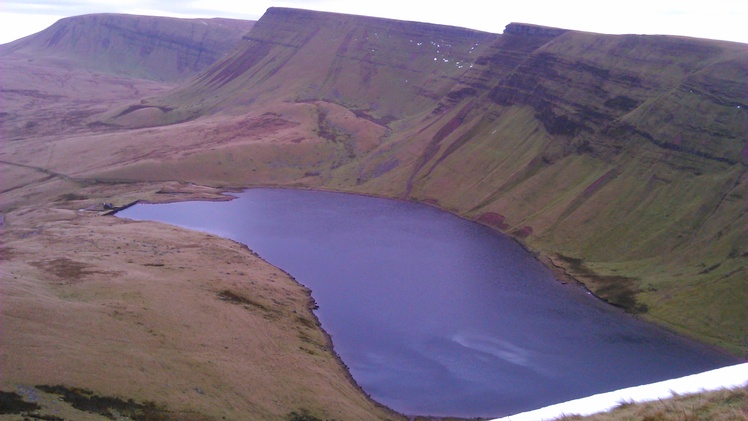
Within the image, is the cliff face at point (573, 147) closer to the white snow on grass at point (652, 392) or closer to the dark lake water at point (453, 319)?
the dark lake water at point (453, 319)

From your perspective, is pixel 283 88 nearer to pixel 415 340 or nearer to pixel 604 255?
pixel 604 255

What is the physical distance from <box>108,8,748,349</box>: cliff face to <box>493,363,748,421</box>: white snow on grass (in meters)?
32.7

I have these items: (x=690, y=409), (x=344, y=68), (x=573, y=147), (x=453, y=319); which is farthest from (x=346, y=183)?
(x=690, y=409)

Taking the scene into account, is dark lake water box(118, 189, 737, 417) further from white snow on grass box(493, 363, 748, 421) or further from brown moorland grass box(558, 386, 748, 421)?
brown moorland grass box(558, 386, 748, 421)

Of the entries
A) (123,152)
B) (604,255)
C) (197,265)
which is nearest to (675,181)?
(604,255)

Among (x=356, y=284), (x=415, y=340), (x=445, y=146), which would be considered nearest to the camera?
(x=415, y=340)

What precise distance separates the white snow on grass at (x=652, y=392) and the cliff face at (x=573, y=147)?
32710 millimetres

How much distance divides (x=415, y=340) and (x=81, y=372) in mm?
22398

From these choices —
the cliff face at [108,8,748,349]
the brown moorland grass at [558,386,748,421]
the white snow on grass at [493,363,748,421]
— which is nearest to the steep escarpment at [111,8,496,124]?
the cliff face at [108,8,748,349]

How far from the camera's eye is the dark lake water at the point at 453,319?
36.2 m

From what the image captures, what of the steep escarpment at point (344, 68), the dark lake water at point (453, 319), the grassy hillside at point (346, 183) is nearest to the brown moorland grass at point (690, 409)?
the grassy hillside at point (346, 183)

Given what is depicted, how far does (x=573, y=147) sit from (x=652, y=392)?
65771 millimetres

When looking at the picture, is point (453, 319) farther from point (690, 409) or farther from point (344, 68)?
point (344, 68)

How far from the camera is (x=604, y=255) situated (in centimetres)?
5716
